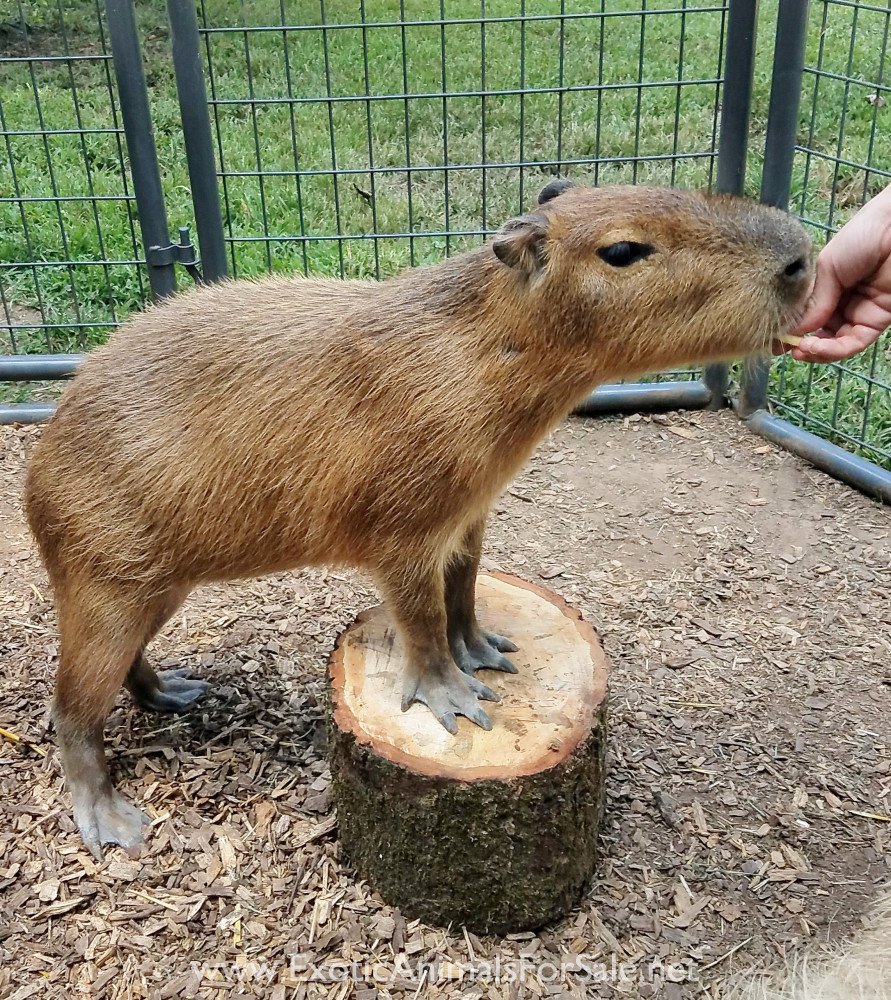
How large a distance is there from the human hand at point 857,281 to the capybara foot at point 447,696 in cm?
128

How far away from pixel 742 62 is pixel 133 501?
3.52 metres

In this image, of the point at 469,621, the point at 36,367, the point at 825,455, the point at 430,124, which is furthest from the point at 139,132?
the point at 430,124

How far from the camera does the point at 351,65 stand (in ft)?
24.2

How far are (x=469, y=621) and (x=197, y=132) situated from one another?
276cm

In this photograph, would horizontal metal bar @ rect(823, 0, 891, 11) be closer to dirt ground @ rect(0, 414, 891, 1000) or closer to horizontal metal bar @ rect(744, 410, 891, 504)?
horizontal metal bar @ rect(744, 410, 891, 504)

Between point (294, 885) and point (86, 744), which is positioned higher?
point (86, 744)

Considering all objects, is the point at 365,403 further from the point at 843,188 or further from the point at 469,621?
the point at 843,188

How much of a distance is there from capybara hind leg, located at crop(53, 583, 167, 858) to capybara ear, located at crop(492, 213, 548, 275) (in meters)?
1.36

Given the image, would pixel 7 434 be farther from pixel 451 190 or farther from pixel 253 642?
pixel 451 190

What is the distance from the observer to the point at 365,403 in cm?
255

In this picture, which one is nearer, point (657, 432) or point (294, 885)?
point (294, 885)

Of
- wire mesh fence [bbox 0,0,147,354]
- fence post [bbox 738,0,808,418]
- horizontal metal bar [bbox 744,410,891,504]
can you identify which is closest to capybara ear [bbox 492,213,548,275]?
fence post [bbox 738,0,808,418]

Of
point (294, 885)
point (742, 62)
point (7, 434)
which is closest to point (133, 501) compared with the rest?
point (294, 885)

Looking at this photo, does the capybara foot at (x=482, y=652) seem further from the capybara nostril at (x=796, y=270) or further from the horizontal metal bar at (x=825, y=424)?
the horizontal metal bar at (x=825, y=424)
